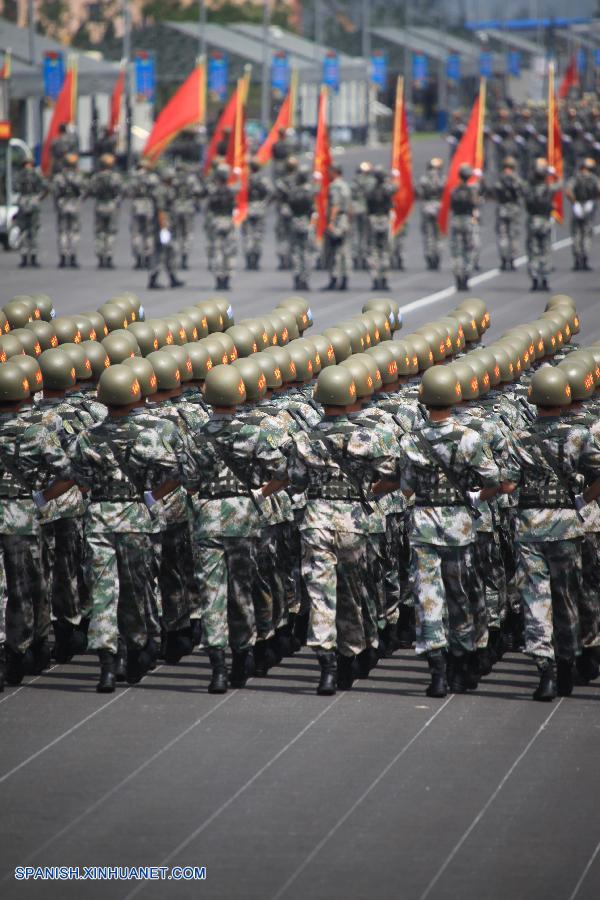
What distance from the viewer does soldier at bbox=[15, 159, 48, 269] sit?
31.2 metres

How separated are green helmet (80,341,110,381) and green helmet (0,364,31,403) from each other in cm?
146

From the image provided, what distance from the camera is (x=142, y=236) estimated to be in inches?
1272

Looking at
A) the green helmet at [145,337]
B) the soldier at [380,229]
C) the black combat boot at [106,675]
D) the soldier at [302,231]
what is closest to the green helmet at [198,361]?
the green helmet at [145,337]

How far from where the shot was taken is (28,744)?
9945 millimetres

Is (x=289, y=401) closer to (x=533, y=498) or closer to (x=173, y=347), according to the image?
(x=173, y=347)

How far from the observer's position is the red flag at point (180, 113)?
31.3 meters

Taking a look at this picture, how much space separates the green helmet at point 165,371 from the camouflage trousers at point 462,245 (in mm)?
17743

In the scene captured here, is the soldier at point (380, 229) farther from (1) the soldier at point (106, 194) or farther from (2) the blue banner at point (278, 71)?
(2) the blue banner at point (278, 71)

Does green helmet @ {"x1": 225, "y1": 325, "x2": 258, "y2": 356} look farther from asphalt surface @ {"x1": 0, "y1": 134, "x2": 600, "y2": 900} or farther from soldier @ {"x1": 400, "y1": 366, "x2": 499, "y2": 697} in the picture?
soldier @ {"x1": 400, "y1": 366, "x2": 499, "y2": 697}

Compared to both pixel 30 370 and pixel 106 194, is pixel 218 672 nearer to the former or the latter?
pixel 30 370

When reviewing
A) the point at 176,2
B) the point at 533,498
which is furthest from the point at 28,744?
the point at 176,2

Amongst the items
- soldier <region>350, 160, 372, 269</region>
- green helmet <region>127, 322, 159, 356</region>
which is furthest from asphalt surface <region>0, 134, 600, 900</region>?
soldier <region>350, 160, 372, 269</region>

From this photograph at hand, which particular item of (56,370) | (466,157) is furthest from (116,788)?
(466,157)

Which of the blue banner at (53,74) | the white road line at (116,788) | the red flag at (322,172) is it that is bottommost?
the white road line at (116,788)
